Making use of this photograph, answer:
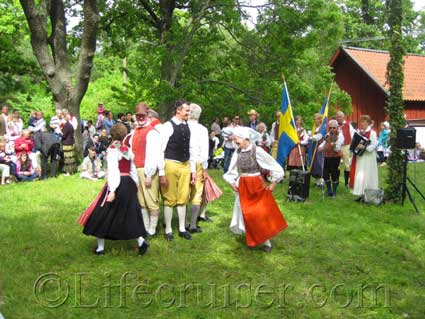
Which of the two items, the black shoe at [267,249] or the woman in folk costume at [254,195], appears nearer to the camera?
the woman in folk costume at [254,195]

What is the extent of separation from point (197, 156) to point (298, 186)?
11.1 feet

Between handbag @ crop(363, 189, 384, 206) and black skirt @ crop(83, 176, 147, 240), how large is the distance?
18.2ft

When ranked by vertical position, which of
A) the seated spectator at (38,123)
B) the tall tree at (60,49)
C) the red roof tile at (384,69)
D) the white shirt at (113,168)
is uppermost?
the red roof tile at (384,69)

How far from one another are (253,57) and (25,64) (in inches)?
391

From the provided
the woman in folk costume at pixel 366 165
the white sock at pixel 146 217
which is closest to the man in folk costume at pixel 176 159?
the white sock at pixel 146 217

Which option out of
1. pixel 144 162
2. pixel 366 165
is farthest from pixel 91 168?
pixel 366 165

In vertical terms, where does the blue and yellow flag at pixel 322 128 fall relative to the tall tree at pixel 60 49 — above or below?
below

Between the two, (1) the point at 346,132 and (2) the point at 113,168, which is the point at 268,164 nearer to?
(2) the point at 113,168

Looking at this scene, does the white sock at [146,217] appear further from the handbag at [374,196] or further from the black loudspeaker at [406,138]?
the black loudspeaker at [406,138]

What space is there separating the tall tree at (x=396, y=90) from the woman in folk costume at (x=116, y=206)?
590 centimetres

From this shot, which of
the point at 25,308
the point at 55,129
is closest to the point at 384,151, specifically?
the point at 55,129

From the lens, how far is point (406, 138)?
9.20m

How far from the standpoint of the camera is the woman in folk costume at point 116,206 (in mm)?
6043

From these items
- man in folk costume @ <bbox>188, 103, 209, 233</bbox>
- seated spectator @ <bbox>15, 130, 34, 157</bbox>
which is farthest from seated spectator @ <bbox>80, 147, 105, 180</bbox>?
man in folk costume @ <bbox>188, 103, 209, 233</bbox>
